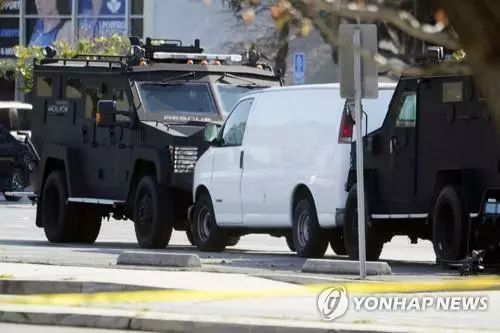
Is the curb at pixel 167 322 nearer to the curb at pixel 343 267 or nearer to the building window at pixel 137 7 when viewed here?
the curb at pixel 343 267

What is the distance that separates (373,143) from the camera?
54.3ft

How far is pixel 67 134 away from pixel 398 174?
7.00m

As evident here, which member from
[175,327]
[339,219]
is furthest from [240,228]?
[175,327]

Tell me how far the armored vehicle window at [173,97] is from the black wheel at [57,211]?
2121 mm

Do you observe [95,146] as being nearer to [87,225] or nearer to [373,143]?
[87,225]

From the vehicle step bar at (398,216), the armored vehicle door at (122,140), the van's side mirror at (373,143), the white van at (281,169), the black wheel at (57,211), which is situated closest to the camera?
the vehicle step bar at (398,216)

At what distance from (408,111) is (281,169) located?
7.42ft

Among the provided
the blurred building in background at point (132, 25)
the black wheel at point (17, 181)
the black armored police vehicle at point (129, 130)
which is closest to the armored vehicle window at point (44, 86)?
the black armored police vehicle at point (129, 130)

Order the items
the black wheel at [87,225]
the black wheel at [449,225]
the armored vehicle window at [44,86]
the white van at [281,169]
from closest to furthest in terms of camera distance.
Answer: the black wheel at [449,225] → the white van at [281,169] → the black wheel at [87,225] → the armored vehicle window at [44,86]

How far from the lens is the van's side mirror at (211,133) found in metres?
19.0

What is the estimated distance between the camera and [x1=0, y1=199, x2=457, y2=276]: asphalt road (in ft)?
53.3

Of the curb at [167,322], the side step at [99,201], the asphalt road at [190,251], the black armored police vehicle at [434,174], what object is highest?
the black armored police vehicle at [434,174]

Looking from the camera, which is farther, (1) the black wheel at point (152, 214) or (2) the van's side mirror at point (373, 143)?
(1) the black wheel at point (152, 214)

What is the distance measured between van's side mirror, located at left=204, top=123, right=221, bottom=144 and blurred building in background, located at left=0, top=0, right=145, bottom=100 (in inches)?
1339
